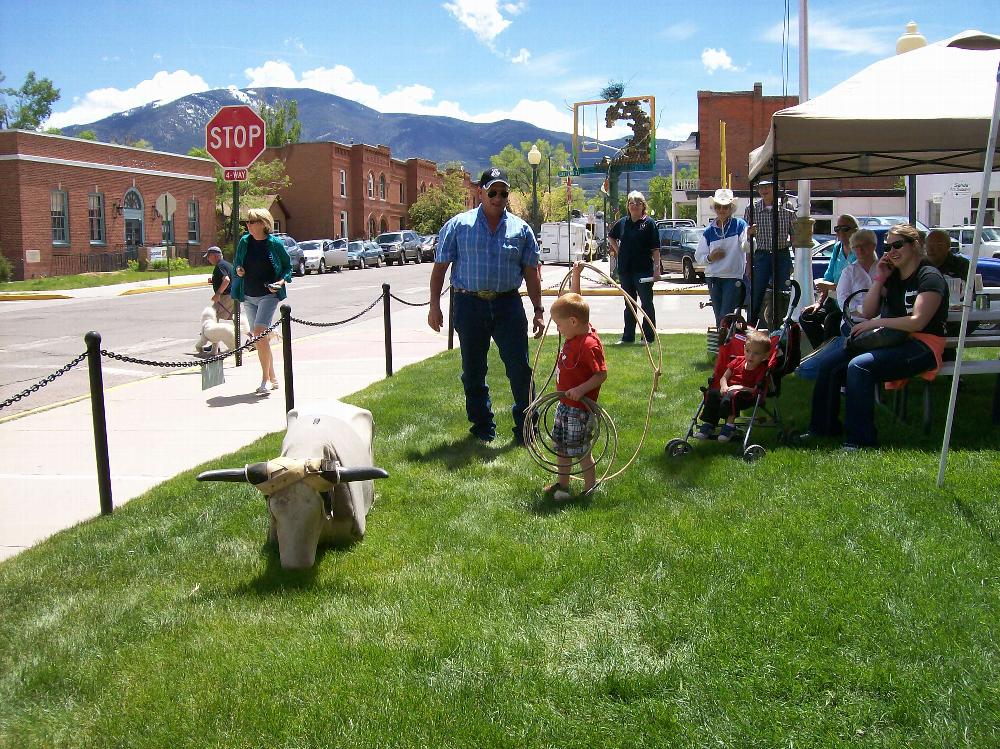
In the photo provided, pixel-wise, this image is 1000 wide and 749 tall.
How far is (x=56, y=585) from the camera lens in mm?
4715

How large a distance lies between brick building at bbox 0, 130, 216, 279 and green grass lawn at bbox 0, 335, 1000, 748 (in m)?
37.7

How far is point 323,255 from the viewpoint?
152ft

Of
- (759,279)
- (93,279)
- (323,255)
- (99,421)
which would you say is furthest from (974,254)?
(323,255)

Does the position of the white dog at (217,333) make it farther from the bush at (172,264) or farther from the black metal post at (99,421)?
the bush at (172,264)

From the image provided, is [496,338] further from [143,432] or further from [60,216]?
[60,216]

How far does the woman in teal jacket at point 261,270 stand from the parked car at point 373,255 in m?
41.6

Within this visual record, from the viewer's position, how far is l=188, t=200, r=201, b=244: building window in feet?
167

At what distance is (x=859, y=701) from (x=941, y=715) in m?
0.26

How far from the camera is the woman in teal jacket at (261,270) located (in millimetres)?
10352

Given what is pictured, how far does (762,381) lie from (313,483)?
12.1 feet

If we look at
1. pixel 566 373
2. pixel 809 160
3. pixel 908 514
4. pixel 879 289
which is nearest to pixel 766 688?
pixel 908 514

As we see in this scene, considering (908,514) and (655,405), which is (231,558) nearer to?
(908,514)

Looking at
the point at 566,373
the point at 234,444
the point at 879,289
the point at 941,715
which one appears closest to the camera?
the point at 941,715

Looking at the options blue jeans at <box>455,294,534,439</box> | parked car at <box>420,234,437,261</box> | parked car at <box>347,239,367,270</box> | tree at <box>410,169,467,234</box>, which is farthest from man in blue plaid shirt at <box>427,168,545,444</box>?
tree at <box>410,169,467,234</box>
